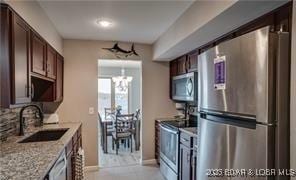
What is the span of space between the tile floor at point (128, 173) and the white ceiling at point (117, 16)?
2.38 metres

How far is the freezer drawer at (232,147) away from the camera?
1236 millimetres

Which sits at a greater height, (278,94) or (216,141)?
(278,94)

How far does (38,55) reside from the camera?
7.11 ft

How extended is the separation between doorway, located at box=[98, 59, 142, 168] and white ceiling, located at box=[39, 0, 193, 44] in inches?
34.7

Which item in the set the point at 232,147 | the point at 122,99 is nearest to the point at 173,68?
the point at 232,147

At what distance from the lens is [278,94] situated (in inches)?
48.8

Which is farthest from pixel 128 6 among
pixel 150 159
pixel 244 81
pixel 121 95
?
pixel 121 95

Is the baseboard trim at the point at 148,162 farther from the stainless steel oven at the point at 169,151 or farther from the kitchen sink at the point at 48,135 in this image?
the kitchen sink at the point at 48,135

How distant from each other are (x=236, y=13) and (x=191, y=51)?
1.53 m

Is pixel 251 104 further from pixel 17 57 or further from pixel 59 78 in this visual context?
pixel 59 78

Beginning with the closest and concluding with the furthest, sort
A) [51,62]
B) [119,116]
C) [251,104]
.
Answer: [251,104] → [51,62] → [119,116]

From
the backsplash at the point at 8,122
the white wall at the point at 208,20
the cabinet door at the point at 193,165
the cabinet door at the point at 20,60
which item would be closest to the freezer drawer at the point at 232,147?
the cabinet door at the point at 193,165

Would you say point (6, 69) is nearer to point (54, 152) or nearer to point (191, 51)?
point (54, 152)

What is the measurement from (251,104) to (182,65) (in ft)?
7.66
